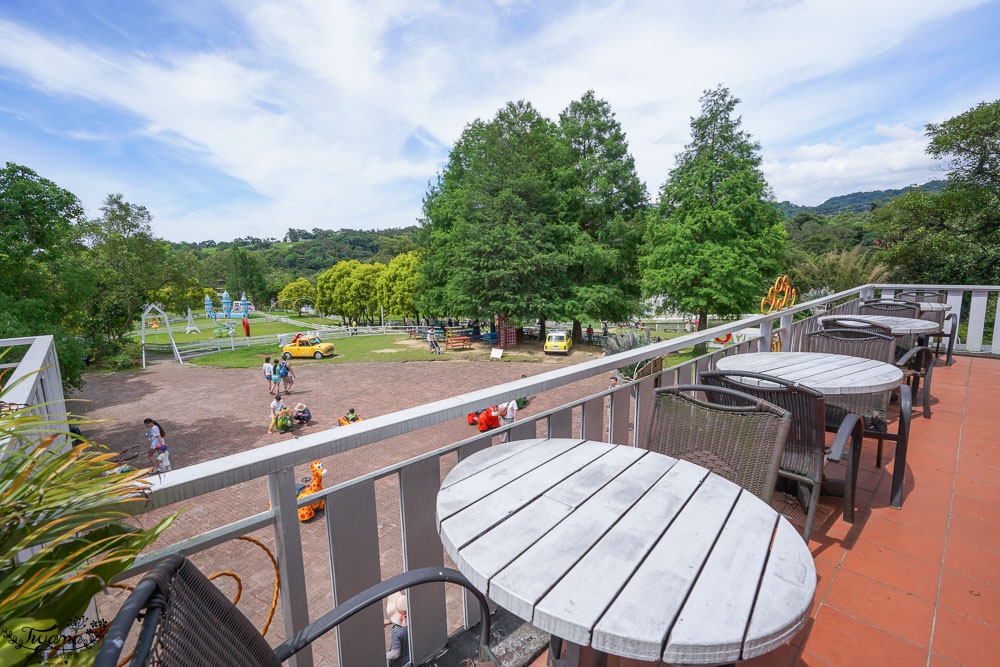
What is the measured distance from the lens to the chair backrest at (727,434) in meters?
1.58

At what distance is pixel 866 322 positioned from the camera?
3877 millimetres

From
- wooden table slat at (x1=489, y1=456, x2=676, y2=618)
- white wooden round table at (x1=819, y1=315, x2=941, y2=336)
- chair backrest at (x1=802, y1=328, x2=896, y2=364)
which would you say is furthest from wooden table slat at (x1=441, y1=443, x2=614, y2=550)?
white wooden round table at (x1=819, y1=315, x2=941, y2=336)

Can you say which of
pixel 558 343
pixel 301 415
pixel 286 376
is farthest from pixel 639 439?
pixel 558 343

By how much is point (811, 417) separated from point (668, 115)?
64.4 feet

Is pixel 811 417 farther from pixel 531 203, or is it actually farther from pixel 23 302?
pixel 531 203

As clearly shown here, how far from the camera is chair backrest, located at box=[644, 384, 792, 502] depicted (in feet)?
5.18

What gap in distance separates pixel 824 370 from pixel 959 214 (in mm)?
18145

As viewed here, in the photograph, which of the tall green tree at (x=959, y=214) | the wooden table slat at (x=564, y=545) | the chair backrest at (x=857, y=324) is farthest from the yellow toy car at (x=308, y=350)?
the tall green tree at (x=959, y=214)

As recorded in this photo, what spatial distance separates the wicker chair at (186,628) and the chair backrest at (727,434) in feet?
4.53

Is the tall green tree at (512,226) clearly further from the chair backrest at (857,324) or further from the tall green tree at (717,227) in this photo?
the chair backrest at (857,324)

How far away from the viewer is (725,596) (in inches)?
33.6

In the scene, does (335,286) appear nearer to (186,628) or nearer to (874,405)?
(874,405)

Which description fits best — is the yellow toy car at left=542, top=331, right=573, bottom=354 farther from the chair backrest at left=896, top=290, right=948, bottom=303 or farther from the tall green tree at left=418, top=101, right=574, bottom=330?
the chair backrest at left=896, top=290, right=948, bottom=303

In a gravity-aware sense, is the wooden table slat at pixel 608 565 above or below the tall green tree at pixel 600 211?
below
